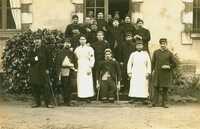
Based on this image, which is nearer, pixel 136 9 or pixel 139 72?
pixel 139 72

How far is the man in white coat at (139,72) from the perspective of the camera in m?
18.5

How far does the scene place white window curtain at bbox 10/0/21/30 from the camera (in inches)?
813

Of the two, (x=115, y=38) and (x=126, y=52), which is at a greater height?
(x=115, y=38)

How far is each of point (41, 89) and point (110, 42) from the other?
253 cm

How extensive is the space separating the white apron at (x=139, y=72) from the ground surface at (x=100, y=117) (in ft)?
1.64

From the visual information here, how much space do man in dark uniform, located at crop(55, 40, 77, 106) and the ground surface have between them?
50cm

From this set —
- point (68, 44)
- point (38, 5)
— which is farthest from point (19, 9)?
point (68, 44)

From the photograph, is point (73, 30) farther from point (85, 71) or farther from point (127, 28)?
point (127, 28)

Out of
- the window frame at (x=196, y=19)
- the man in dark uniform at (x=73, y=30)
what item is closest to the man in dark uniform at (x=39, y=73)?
the man in dark uniform at (x=73, y=30)

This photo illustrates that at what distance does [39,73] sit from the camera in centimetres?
1784

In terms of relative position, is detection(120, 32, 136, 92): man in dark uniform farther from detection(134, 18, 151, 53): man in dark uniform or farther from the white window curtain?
the white window curtain

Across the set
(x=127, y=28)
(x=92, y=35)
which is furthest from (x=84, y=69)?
(x=127, y=28)

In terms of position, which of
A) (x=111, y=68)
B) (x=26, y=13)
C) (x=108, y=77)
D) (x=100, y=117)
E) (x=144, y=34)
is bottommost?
(x=100, y=117)

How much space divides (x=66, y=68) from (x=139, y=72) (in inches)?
73.5
